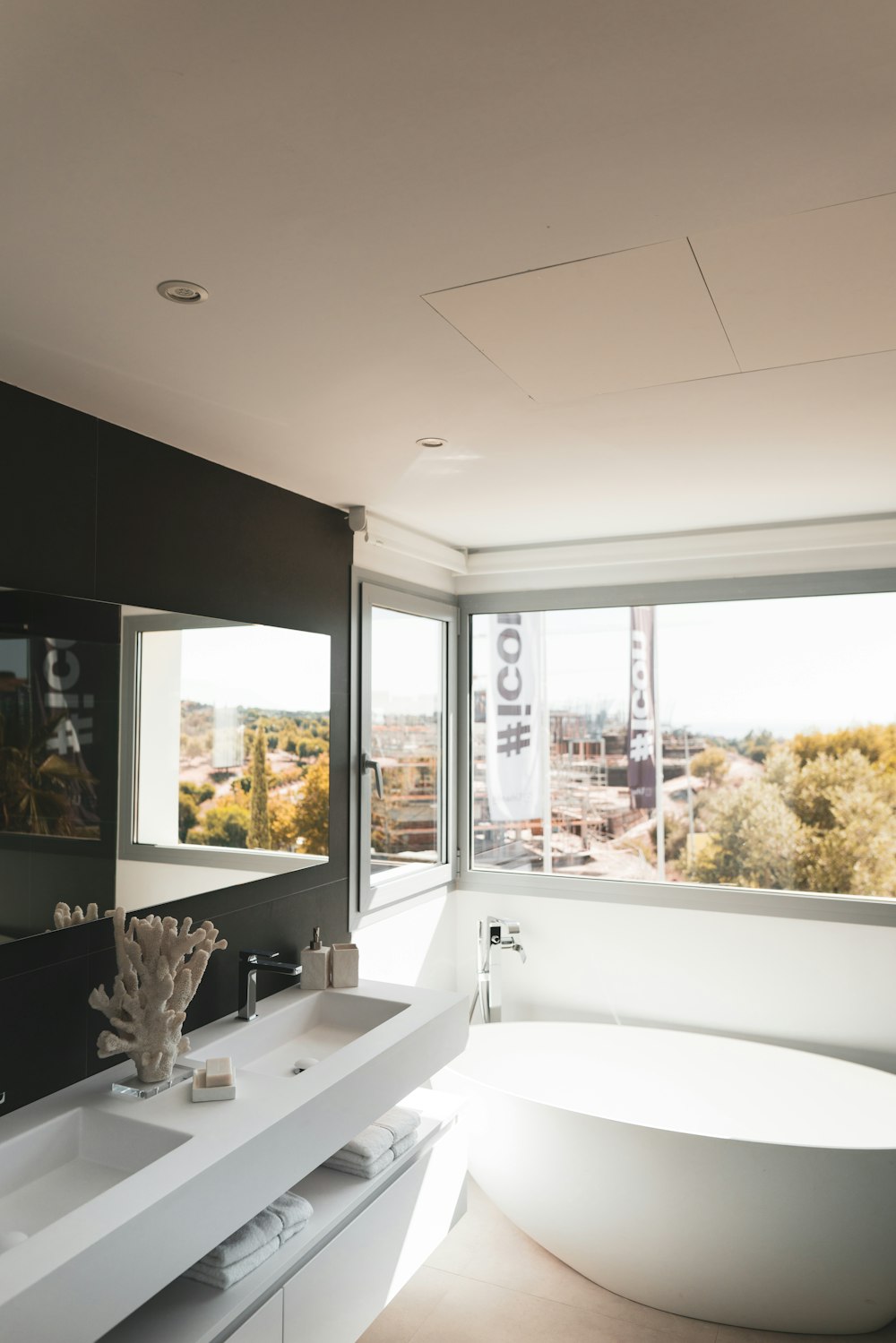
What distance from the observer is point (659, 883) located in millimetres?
4098

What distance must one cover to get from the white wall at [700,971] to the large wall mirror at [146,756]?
57.0 inches

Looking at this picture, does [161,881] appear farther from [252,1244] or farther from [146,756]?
[252,1244]

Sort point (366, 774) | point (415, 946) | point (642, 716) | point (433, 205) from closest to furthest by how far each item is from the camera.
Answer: point (433, 205), point (366, 774), point (415, 946), point (642, 716)

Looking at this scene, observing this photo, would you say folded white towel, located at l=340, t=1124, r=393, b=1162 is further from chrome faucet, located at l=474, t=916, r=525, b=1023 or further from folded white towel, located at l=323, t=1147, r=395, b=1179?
chrome faucet, located at l=474, t=916, r=525, b=1023

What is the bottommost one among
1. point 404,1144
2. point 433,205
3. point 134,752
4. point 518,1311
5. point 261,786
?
point 518,1311

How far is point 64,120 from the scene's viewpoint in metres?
1.22

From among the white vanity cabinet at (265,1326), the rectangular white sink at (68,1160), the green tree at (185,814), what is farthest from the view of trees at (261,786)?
the white vanity cabinet at (265,1326)

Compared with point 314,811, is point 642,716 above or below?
above

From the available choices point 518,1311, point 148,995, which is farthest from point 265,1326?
point 518,1311

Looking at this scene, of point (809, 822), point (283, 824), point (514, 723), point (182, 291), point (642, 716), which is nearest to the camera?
point (182, 291)

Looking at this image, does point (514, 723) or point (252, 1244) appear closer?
point (252, 1244)

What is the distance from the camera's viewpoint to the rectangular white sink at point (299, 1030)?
261 centimetres

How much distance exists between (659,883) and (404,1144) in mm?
1802

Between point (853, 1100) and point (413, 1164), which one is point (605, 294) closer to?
point (413, 1164)
